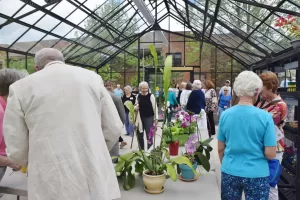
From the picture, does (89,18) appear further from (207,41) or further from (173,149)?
(173,149)

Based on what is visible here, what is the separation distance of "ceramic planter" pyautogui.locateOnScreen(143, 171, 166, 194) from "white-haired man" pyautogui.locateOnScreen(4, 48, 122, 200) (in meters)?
0.31

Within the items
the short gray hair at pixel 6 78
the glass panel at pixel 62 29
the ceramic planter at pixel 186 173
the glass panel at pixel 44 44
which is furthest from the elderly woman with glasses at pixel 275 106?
the glass panel at pixel 44 44

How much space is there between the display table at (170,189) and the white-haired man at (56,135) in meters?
0.30

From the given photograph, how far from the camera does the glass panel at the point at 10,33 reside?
6986mm

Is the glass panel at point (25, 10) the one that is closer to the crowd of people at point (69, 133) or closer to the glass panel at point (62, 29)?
the glass panel at point (62, 29)

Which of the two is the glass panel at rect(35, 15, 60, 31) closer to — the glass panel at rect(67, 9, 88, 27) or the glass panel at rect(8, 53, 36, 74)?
the glass panel at rect(67, 9, 88, 27)

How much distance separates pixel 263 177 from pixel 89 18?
28.8 feet

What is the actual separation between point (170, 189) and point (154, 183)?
155 millimetres

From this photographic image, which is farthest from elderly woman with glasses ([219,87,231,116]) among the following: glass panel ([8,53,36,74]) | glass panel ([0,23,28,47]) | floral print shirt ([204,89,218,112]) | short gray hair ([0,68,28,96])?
short gray hair ([0,68,28,96])

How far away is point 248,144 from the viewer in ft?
5.68

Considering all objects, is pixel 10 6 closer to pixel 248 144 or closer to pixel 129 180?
pixel 129 180

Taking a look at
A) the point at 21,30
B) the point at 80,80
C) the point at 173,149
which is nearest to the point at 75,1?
the point at 21,30

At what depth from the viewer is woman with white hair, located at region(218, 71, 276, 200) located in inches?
67.4

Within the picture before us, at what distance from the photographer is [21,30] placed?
761 centimetres
